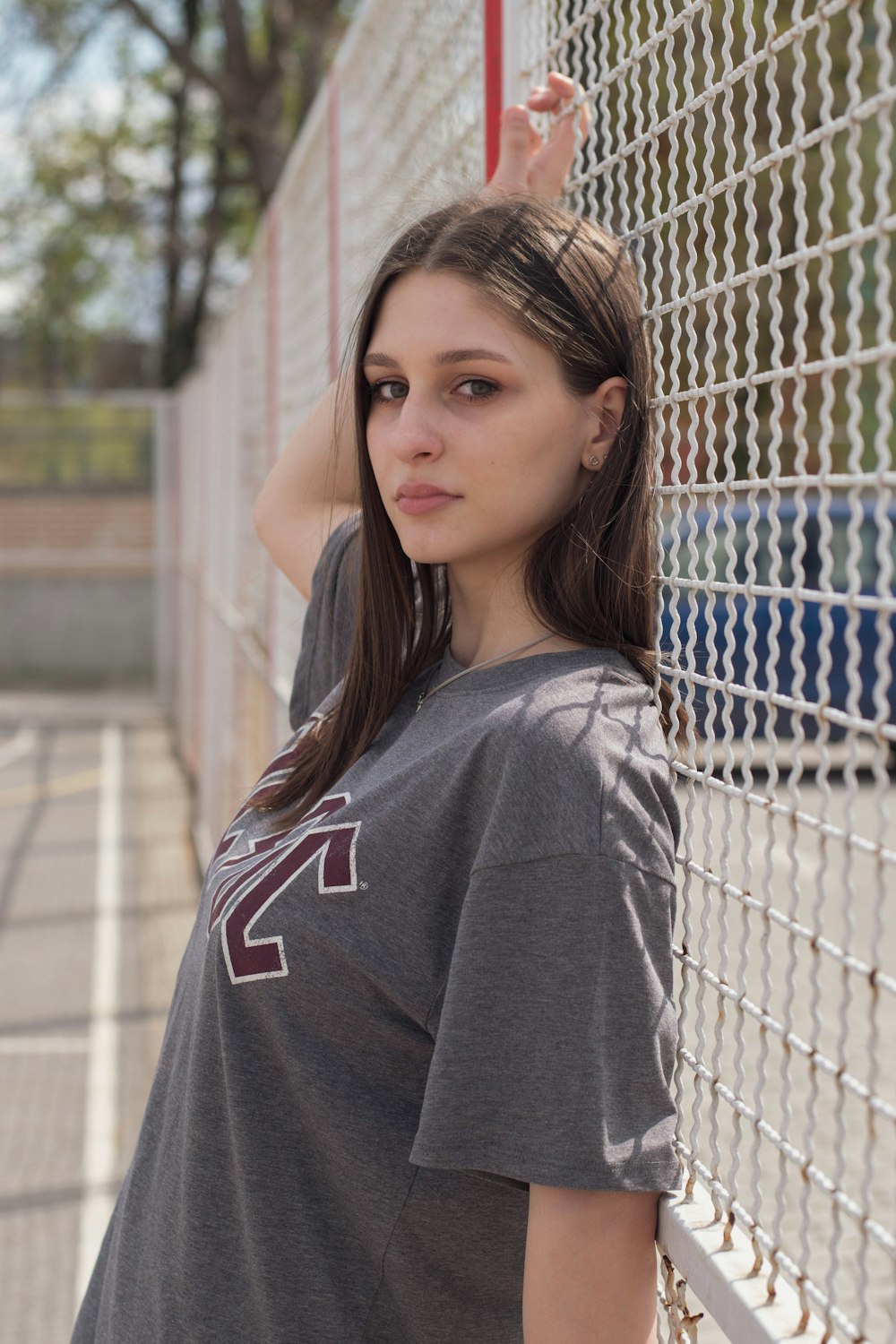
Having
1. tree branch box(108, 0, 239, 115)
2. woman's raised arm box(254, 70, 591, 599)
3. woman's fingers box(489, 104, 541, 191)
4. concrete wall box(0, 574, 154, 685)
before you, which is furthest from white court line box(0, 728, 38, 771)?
woman's fingers box(489, 104, 541, 191)

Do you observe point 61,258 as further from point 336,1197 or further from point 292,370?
point 336,1197

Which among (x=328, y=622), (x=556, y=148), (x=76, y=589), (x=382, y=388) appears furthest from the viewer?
(x=76, y=589)

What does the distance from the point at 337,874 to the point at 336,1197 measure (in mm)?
301

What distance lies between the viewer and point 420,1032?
3.87ft

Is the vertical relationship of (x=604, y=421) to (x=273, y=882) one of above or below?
above

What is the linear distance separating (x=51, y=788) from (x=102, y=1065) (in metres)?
5.06

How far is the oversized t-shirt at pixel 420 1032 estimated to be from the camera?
0.99 meters

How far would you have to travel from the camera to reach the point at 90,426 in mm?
14398

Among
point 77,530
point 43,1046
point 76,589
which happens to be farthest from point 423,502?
point 76,589

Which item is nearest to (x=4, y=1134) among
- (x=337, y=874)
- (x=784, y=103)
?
(x=337, y=874)

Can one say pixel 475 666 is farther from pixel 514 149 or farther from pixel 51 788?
pixel 51 788

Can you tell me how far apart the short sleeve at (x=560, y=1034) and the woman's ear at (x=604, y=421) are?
406 mm

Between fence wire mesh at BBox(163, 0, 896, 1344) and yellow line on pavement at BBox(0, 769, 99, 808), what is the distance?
436cm

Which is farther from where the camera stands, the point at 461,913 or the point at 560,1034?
the point at 461,913
